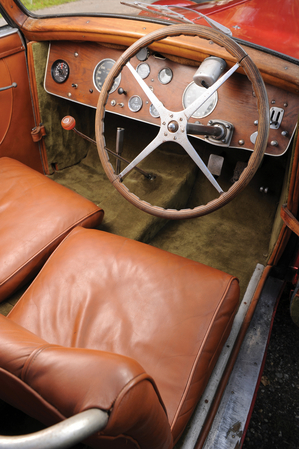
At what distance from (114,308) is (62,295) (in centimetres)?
19

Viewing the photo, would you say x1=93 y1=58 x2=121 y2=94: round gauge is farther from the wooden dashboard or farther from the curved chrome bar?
the curved chrome bar

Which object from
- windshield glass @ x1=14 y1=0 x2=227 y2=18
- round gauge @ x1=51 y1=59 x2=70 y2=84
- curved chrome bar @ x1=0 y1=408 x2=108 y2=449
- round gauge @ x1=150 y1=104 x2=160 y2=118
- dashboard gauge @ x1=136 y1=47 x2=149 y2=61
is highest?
windshield glass @ x1=14 y1=0 x2=227 y2=18

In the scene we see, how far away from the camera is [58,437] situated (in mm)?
441

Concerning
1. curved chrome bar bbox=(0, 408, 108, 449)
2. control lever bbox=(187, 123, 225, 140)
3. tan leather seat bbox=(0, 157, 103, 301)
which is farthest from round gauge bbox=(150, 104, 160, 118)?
curved chrome bar bbox=(0, 408, 108, 449)

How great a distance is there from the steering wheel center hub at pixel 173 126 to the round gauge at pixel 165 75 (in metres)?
0.48

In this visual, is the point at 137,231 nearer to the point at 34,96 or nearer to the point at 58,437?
the point at 34,96

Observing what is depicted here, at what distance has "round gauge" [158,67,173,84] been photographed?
5.45 feet

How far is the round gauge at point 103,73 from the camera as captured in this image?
1839 mm

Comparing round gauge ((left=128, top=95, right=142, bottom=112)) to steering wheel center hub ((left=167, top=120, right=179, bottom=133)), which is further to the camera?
round gauge ((left=128, top=95, right=142, bottom=112))

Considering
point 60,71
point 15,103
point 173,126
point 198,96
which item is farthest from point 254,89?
point 15,103

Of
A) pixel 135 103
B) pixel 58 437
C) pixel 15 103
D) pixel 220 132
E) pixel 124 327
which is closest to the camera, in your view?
pixel 58 437

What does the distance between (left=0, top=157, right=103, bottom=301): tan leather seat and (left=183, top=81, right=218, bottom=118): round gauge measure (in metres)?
0.66

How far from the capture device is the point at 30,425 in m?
0.97

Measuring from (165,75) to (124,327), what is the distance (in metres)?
1.22
